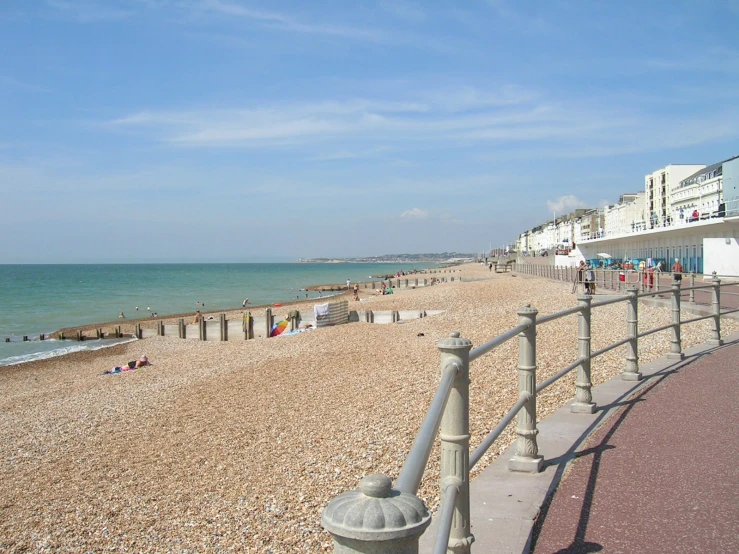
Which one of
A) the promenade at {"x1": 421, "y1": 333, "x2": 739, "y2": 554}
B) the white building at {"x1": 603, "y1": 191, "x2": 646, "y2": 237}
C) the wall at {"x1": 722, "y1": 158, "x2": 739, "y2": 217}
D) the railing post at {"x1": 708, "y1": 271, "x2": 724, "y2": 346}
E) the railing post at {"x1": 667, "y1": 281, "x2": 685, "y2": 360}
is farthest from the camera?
the white building at {"x1": 603, "y1": 191, "x2": 646, "y2": 237}

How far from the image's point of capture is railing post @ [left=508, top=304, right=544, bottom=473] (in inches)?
180

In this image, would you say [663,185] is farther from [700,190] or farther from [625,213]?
[700,190]

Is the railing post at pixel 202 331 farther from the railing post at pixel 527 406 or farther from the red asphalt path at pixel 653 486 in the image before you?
the railing post at pixel 527 406

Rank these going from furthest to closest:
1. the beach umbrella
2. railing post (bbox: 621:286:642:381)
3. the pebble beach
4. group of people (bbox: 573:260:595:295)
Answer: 1. the beach umbrella
2. group of people (bbox: 573:260:595:295)
3. railing post (bbox: 621:286:642:381)
4. the pebble beach

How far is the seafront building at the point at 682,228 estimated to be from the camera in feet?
96.7

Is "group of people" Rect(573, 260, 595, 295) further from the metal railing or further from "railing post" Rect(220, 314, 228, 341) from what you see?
the metal railing

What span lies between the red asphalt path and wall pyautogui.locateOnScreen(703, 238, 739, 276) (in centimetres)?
2466

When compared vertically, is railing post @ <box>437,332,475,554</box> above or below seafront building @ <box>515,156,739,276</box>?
below

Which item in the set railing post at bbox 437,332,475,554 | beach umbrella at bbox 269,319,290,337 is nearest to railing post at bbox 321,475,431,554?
railing post at bbox 437,332,475,554

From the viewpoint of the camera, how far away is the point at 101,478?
7.80 metres

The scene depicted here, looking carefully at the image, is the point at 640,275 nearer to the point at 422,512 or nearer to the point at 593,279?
the point at 593,279

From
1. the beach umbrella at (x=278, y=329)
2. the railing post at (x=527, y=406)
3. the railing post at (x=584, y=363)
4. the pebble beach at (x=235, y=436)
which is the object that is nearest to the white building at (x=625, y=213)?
the beach umbrella at (x=278, y=329)

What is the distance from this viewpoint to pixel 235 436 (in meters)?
8.91

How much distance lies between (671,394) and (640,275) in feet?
50.0
